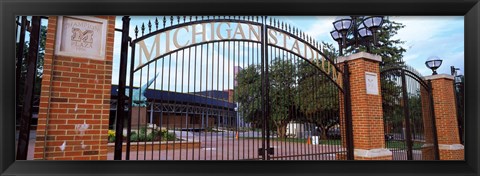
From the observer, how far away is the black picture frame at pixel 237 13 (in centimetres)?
285

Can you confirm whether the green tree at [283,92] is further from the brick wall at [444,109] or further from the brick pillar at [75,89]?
the brick wall at [444,109]

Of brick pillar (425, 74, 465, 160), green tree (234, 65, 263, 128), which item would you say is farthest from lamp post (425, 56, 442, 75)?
green tree (234, 65, 263, 128)

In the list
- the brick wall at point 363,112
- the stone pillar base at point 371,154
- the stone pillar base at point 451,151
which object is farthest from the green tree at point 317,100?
the stone pillar base at point 451,151

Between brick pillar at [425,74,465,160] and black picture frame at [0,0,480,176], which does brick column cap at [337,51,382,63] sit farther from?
brick pillar at [425,74,465,160]

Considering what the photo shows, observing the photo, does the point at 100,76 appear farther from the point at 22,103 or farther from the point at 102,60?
the point at 22,103

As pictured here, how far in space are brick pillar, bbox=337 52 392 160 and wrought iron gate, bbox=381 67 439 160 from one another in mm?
1180

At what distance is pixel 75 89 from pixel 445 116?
9.02 m

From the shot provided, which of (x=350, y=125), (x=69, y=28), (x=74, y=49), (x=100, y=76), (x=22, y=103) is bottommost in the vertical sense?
(x=350, y=125)

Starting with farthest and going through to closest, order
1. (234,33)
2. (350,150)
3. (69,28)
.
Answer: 1. (350,150)
2. (234,33)
3. (69,28)

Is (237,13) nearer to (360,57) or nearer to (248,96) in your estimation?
(248,96)

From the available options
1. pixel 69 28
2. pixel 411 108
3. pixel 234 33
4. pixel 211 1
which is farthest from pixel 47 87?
pixel 411 108

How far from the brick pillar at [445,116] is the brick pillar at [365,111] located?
3.42m

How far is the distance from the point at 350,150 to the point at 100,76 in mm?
4549

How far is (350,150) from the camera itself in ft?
18.0
